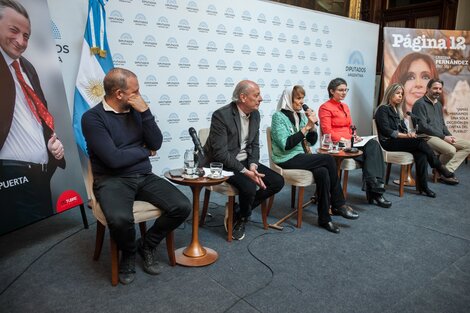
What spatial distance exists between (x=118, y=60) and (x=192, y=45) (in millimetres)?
889

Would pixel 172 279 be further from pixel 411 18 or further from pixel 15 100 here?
pixel 411 18

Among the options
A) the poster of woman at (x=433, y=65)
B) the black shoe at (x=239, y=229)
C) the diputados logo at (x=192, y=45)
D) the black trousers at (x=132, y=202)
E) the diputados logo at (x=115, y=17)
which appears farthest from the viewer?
the poster of woman at (x=433, y=65)

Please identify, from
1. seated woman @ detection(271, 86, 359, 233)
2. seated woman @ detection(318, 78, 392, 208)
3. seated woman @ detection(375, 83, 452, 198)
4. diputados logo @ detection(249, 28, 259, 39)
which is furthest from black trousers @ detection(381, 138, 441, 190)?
diputados logo @ detection(249, 28, 259, 39)

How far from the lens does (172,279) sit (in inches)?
86.9

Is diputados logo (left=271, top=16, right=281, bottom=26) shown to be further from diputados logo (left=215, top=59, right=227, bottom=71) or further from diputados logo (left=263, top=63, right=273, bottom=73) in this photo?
diputados logo (left=215, top=59, right=227, bottom=71)

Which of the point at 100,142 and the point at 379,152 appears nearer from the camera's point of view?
the point at 100,142

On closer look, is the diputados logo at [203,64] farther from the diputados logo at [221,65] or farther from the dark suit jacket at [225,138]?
the dark suit jacket at [225,138]

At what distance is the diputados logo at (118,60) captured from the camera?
3.64m

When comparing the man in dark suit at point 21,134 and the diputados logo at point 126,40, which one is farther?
the diputados logo at point 126,40

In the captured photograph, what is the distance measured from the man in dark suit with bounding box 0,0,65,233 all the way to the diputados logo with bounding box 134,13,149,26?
4.50 ft

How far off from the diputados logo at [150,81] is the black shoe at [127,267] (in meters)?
2.19

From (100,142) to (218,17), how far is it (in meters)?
2.71

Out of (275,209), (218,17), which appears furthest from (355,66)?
(275,209)

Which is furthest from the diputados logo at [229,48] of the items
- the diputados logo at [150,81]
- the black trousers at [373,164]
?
the black trousers at [373,164]
